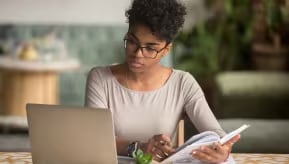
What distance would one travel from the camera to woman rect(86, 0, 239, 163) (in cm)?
197

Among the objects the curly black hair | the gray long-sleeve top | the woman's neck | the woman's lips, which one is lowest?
the gray long-sleeve top

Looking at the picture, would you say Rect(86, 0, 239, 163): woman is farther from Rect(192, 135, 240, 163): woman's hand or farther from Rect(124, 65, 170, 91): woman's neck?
Rect(192, 135, 240, 163): woman's hand

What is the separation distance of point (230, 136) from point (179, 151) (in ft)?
0.49

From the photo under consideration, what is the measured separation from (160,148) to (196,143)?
5.5 inches

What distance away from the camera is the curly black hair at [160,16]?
1.97 meters

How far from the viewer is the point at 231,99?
17.6ft

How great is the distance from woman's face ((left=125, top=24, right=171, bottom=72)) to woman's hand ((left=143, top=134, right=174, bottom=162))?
0.24 metres

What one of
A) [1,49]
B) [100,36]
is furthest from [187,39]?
[1,49]

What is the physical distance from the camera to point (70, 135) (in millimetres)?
1749

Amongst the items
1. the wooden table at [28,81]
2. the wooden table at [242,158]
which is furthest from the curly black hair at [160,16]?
the wooden table at [28,81]

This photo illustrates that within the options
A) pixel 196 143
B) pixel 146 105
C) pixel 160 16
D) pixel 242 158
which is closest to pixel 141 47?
pixel 160 16

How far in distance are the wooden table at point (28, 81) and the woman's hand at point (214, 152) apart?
373 cm

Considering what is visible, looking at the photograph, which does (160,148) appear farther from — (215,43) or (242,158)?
(215,43)

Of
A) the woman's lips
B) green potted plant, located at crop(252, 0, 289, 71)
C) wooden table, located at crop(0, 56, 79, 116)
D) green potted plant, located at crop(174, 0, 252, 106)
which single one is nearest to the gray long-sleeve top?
the woman's lips
